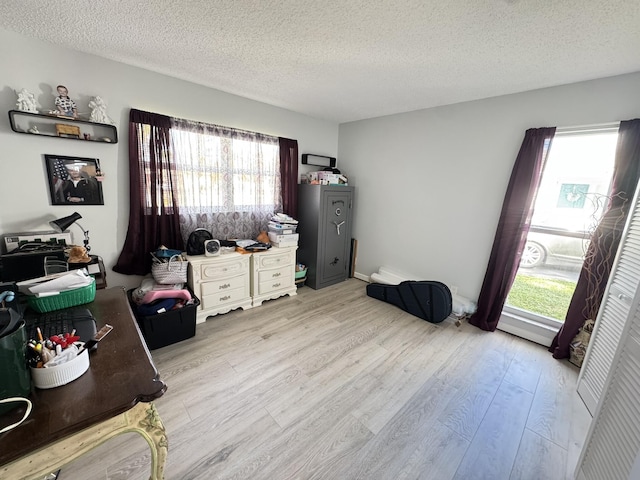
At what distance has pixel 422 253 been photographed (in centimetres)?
321

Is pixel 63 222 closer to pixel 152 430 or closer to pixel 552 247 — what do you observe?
pixel 152 430

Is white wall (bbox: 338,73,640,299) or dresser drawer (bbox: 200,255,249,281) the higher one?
white wall (bbox: 338,73,640,299)

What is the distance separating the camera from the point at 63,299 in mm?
1177

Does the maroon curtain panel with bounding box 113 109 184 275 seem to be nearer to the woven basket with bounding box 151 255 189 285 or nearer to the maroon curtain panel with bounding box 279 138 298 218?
the woven basket with bounding box 151 255 189 285

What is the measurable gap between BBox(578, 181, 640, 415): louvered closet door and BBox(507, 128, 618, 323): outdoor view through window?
1.75ft

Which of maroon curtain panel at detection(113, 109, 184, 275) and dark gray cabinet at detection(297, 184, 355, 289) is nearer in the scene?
maroon curtain panel at detection(113, 109, 184, 275)

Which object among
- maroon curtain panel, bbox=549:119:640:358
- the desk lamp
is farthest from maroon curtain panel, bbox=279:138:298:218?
maroon curtain panel, bbox=549:119:640:358

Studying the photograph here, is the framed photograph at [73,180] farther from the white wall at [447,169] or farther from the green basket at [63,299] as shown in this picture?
the white wall at [447,169]

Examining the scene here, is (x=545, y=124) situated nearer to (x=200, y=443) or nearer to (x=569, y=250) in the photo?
(x=569, y=250)

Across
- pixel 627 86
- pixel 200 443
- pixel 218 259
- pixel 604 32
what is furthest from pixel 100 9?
pixel 627 86

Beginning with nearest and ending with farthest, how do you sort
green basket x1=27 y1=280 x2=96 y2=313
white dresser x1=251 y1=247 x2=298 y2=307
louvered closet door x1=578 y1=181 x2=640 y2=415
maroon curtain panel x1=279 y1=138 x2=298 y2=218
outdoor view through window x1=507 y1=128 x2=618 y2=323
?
green basket x1=27 y1=280 x2=96 y2=313
louvered closet door x1=578 y1=181 x2=640 y2=415
outdoor view through window x1=507 y1=128 x2=618 y2=323
white dresser x1=251 y1=247 x2=298 y2=307
maroon curtain panel x1=279 y1=138 x2=298 y2=218

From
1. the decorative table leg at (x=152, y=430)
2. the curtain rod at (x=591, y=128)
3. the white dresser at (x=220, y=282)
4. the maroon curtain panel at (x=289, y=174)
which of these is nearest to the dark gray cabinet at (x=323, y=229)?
the maroon curtain panel at (x=289, y=174)

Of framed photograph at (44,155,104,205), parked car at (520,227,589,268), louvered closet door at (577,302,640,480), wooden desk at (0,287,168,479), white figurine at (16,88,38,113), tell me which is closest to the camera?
wooden desk at (0,287,168,479)

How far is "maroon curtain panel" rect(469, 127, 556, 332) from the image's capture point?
2.28 meters
